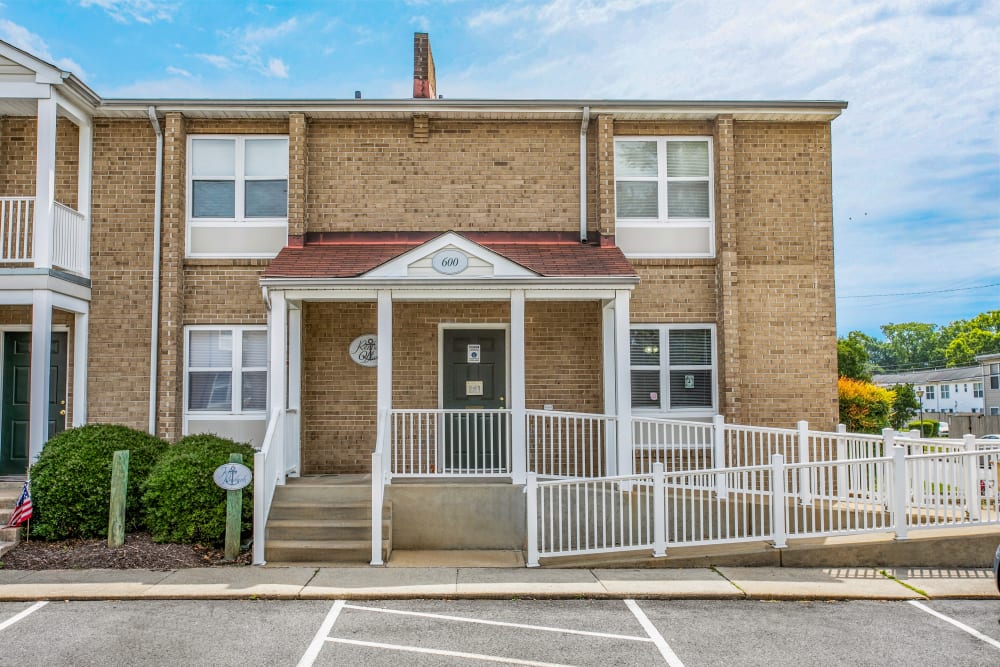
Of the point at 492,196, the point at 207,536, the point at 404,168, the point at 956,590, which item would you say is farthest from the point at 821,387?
the point at 207,536

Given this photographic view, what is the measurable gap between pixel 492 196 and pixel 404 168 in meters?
1.41

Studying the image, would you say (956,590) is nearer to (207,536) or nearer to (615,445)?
(615,445)

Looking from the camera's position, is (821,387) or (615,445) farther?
(821,387)

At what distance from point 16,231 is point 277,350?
4.36 meters

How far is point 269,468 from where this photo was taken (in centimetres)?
950

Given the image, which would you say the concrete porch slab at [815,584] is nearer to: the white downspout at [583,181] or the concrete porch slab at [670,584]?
the concrete porch slab at [670,584]

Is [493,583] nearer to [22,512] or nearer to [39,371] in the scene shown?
[22,512]

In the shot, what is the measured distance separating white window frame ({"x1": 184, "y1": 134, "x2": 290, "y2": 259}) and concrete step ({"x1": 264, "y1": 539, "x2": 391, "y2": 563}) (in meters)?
4.85

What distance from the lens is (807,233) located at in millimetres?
12141

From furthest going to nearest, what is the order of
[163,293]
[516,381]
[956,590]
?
[163,293] → [516,381] → [956,590]

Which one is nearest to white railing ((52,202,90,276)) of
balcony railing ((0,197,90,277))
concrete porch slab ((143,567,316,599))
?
balcony railing ((0,197,90,277))

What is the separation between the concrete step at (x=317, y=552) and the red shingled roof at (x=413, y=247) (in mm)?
3352

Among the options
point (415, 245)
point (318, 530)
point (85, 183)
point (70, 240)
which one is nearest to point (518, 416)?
point (318, 530)

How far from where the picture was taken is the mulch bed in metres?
8.59
